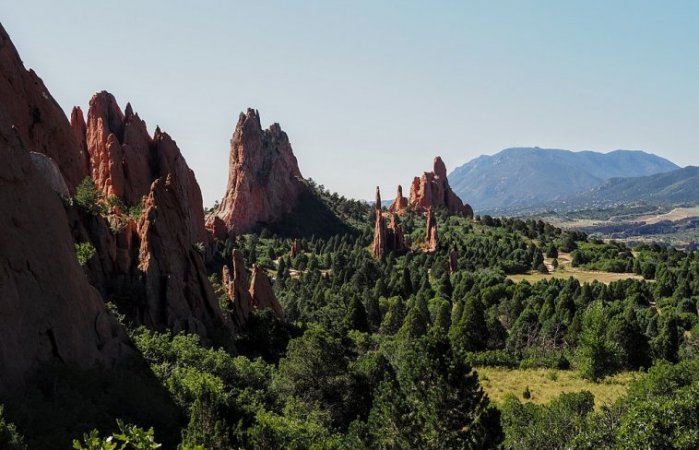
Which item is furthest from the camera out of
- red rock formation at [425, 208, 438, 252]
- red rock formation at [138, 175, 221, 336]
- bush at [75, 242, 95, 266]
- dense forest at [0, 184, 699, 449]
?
red rock formation at [425, 208, 438, 252]

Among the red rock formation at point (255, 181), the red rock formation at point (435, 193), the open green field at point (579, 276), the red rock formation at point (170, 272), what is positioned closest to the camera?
the red rock formation at point (170, 272)

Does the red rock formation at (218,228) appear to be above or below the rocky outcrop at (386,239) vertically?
above

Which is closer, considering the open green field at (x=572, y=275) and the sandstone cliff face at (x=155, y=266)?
the sandstone cliff face at (x=155, y=266)

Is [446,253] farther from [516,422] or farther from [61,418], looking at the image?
[61,418]

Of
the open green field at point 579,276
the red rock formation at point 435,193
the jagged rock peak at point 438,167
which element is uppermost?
the jagged rock peak at point 438,167

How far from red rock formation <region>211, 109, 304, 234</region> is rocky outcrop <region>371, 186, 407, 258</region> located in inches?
1357

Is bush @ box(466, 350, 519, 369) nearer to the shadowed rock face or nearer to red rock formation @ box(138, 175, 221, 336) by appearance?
red rock formation @ box(138, 175, 221, 336)

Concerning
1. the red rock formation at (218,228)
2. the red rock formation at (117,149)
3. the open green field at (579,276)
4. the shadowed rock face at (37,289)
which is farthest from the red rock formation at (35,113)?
the open green field at (579,276)

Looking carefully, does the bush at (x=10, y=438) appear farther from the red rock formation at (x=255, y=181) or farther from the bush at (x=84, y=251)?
the red rock formation at (x=255, y=181)

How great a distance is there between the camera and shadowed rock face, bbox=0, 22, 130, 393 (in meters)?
23.4

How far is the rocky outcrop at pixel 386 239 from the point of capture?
425ft

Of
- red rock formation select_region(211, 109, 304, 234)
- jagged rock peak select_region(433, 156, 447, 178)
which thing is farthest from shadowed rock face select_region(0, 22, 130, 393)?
jagged rock peak select_region(433, 156, 447, 178)

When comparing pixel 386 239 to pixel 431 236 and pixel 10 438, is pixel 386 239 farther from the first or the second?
pixel 10 438

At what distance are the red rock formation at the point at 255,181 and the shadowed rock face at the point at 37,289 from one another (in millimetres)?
114206
